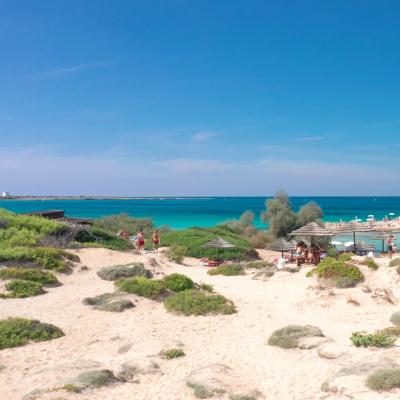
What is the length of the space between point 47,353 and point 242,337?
16.2ft

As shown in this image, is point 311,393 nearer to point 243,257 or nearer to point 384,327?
point 384,327

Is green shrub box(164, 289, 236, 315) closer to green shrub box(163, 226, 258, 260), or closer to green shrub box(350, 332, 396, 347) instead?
green shrub box(350, 332, 396, 347)

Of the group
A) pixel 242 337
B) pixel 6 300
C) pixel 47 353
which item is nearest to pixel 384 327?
pixel 242 337

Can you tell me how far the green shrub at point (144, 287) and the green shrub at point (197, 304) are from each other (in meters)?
0.78

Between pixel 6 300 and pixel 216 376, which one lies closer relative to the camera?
pixel 216 376

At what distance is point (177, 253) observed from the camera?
89.4 ft

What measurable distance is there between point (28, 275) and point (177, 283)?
20.0 ft

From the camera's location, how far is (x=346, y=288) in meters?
15.4

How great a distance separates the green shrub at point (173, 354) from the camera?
997 centimetres

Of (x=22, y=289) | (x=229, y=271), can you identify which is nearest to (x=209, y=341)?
(x=22, y=289)

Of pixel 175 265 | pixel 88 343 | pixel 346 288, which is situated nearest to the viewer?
pixel 88 343

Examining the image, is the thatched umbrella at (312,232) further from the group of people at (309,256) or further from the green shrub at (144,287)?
the green shrub at (144,287)

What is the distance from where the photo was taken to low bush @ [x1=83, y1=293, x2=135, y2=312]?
14.1 m

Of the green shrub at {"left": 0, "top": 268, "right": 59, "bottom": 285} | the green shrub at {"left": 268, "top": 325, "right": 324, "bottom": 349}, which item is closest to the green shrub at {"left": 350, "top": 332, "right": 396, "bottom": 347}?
the green shrub at {"left": 268, "top": 325, "right": 324, "bottom": 349}
